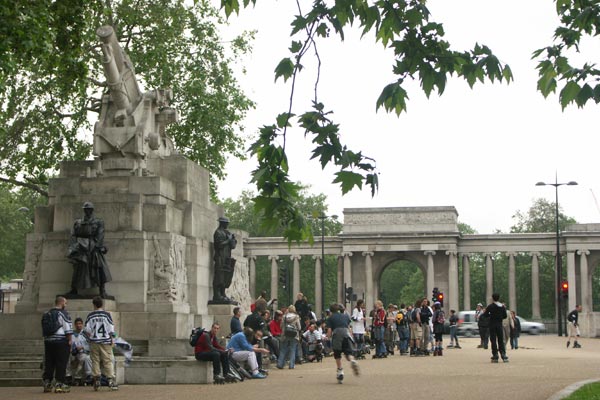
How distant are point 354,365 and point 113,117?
8.33 m

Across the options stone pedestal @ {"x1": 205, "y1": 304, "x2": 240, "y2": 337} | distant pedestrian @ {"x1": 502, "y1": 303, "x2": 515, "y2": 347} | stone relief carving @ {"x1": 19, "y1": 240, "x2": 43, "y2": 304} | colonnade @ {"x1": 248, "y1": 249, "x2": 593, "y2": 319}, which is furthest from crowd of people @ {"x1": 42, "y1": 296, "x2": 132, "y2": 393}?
colonnade @ {"x1": 248, "y1": 249, "x2": 593, "y2": 319}

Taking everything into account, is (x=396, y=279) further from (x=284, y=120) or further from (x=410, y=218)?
(x=284, y=120)

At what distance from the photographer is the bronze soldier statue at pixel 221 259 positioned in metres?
25.5

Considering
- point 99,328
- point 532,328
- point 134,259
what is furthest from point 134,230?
point 532,328

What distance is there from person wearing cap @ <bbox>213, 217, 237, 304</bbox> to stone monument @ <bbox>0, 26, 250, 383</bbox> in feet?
0.62

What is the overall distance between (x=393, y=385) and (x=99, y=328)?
5.36 meters

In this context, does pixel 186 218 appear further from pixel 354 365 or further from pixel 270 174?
pixel 270 174

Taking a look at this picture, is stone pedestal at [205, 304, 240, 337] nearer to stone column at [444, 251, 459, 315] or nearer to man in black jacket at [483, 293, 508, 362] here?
man in black jacket at [483, 293, 508, 362]

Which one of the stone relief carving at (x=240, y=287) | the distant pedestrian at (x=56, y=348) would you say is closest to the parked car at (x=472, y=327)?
the stone relief carving at (x=240, y=287)

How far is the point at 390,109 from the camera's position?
28.7 ft

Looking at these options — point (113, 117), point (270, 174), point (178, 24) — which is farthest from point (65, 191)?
point (178, 24)

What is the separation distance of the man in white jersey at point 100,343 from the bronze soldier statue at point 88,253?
3.24 m

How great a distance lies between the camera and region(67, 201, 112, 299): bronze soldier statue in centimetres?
2170

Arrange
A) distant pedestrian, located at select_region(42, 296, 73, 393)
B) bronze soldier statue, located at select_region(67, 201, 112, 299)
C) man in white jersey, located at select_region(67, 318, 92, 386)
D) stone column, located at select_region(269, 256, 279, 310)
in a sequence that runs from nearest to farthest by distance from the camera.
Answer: distant pedestrian, located at select_region(42, 296, 73, 393) < man in white jersey, located at select_region(67, 318, 92, 386) < bronze soldier statue, located at select_region(67, 201, 112, 299) < stone column, located at select_region(269, 256, 279, 310)
